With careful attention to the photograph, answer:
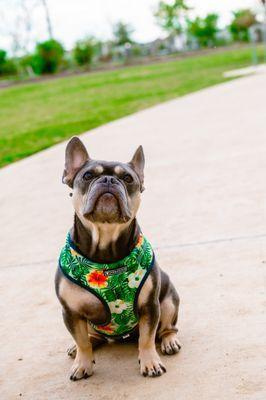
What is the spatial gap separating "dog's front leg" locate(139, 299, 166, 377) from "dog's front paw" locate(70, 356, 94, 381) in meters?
0.27

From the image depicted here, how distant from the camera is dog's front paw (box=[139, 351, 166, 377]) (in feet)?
11.1

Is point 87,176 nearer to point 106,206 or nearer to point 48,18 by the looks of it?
point 106,206

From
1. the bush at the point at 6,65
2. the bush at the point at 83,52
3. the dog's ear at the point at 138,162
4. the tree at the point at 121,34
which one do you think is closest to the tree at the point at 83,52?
the bush at the point at 83,52

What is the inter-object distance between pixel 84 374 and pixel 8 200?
477 cm

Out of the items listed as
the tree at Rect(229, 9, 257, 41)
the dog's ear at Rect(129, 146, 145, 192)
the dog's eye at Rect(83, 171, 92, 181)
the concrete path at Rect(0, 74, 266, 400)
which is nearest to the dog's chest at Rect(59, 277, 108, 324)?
the concrete path at Rect(0, 74, 266, 400)

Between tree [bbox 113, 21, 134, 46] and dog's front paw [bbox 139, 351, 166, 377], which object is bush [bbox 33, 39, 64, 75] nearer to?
tree [bbox 113, 21, 134, 46]

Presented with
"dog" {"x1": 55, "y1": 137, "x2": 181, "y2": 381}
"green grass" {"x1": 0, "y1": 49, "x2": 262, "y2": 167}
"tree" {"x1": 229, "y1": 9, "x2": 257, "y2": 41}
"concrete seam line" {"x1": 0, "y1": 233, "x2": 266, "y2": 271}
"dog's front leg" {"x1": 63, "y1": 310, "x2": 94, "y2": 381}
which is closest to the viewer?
"dog" {"x1": 55, "y1": 137, "x2": 181, "y2": 381}

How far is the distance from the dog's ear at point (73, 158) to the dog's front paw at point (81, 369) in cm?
89

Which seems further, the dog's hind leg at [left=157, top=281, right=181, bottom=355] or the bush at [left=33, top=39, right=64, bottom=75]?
the bush at [left=33, top=39, right=64, bottom=75]

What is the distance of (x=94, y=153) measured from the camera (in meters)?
10.5

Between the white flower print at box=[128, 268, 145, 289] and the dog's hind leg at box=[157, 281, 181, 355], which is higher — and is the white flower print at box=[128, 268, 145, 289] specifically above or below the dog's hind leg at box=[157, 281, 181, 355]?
above

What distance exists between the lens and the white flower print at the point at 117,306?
338cm

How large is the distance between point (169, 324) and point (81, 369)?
0.55 m

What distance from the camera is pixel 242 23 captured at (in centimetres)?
6819
